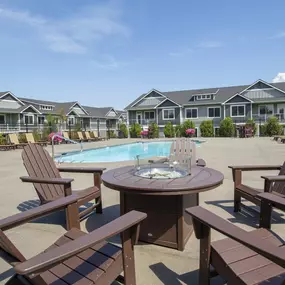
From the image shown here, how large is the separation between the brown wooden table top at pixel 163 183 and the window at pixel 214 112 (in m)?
28.0

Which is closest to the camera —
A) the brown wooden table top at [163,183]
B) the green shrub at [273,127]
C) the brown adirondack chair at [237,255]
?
the brown adirondack chair at [237,255]

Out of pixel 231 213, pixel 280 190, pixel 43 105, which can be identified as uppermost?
pixel 43 105

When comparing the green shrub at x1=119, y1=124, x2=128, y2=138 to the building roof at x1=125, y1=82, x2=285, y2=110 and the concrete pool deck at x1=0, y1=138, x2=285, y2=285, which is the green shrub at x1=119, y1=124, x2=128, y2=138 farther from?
the concrete pool deck at x1=0, y1=138, x2=285, y2=285

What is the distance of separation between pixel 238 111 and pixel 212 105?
3.03m

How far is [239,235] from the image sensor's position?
1.47 metres

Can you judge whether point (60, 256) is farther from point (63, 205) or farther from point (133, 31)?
point (133, 31)

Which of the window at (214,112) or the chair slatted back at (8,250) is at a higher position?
the window at (214,112)

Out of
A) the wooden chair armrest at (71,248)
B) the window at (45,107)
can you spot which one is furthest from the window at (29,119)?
the wooden chair armrest at (71,248)

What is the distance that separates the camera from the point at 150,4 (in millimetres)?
10719

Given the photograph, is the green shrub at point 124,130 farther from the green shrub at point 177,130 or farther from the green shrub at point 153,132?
the green shrub at point 177,130

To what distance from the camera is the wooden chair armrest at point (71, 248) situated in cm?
118

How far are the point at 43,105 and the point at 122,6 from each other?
24562mm

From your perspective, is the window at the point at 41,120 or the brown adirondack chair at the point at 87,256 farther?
the window at the point at 41,120

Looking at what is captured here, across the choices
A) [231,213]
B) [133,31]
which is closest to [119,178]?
[231,213]
